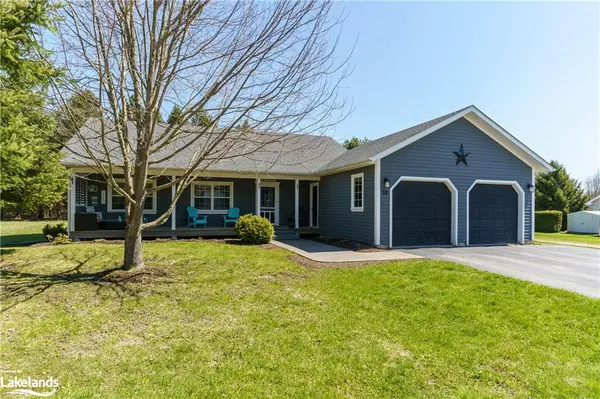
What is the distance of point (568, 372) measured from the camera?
3.62 meters

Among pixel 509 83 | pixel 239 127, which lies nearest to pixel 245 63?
pixel 239 127

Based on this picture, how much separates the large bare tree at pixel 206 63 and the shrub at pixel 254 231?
5270 mm

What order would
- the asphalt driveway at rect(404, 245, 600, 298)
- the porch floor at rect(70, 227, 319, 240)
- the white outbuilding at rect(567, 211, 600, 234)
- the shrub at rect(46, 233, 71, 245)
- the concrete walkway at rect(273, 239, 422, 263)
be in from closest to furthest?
the asphalt driveway at rect(404, 245, 600, 298)
the concrete walkway at rect(273, 239, 422, 263)
the shrub at rect(46, 233, 71, 245)
the porch floor at rect(70, 227, 319, 240)
the white outbuilding at rect(567, 211, 600, 234)

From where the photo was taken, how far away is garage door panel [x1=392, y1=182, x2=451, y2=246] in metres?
11.7

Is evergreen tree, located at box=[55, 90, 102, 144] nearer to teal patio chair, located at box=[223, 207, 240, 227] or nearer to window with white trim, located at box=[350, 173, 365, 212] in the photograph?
teal patio chair, located at box=[223, 207, 240, 227]

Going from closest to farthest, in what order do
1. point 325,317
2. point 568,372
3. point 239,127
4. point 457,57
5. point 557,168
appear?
point 568,372, point 325,317, point 239,127, point 457,57, point 557,168

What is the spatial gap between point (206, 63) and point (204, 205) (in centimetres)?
939

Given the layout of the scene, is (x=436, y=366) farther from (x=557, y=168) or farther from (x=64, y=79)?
(x=557, y=168)

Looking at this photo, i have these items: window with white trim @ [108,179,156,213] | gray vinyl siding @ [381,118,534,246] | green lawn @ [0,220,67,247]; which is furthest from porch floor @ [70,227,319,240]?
gray vinyl siding @ [381,118,534,246]

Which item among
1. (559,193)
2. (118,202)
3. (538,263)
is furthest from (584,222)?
(118,202)

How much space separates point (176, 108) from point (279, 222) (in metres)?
9.74

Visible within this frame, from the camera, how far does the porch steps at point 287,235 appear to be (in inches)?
564

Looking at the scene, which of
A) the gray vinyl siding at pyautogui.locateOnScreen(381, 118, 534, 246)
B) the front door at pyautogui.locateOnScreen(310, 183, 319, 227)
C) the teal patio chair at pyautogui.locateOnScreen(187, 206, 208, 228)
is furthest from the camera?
the front door at pyautogui.locateOnScreen(310, 183, 319, 227)

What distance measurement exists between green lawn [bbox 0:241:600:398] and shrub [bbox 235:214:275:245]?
15.4 feet
